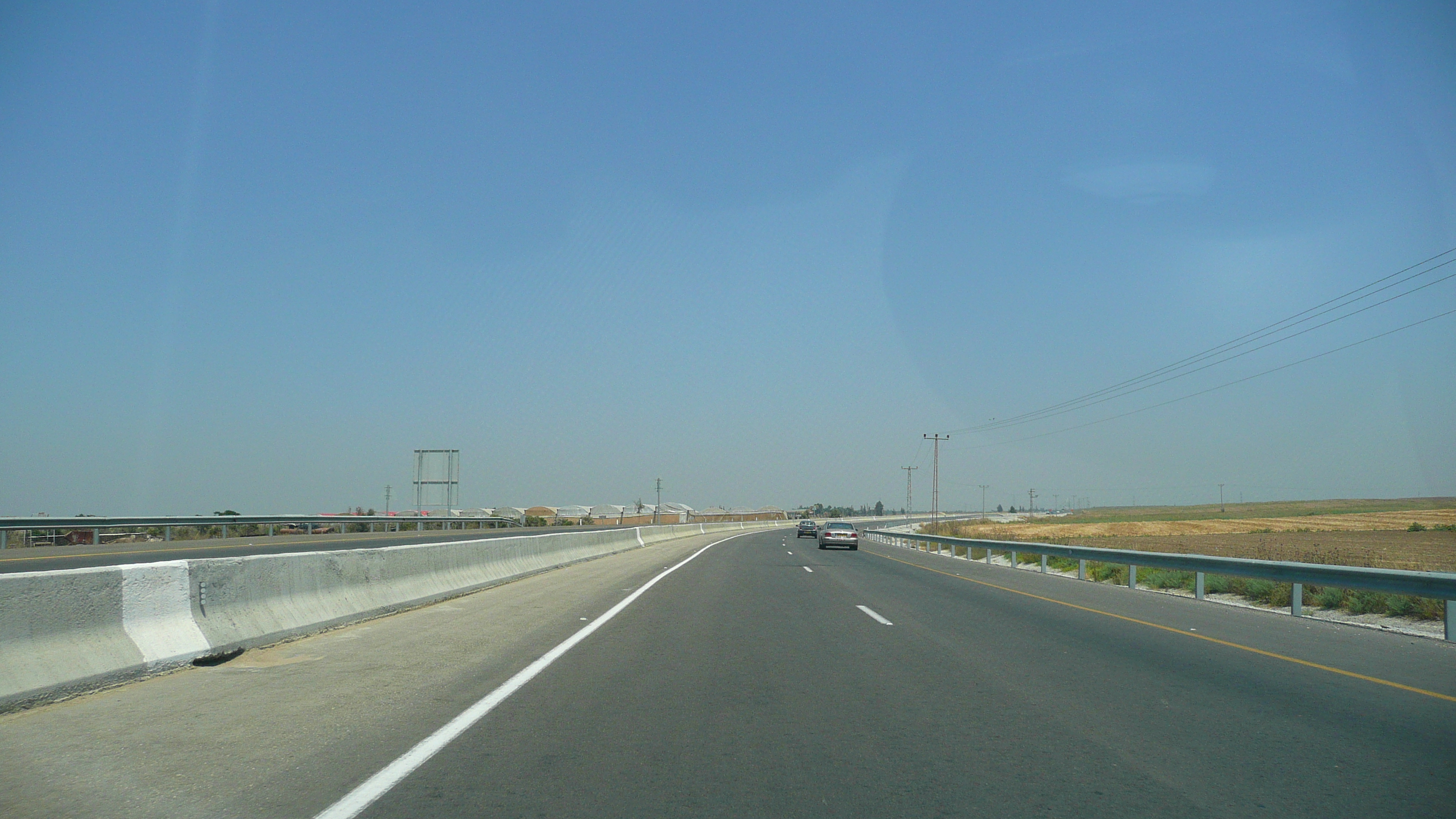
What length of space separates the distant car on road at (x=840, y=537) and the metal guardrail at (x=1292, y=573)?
59.4 ft

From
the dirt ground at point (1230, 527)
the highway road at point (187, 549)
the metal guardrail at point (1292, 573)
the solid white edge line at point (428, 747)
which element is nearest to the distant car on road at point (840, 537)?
the dirt ground at point (1230, 527)

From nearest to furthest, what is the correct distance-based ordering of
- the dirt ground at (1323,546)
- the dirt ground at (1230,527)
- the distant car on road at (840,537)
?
the dirt ground at (1323,546) < the distant car on road at (840,537) < the dirt ground at (1230,527)

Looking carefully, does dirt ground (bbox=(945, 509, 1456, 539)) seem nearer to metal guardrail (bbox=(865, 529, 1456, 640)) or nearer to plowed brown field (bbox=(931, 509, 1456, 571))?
plowed brown field (bbox=(931, 509, 1456, 571))

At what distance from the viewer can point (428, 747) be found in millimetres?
6227

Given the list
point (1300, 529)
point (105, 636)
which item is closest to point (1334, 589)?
point (105, 636)

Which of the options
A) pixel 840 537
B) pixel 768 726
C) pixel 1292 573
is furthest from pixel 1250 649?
pixel 840 537

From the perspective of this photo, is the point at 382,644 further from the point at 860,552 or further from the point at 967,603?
the point at 860,552

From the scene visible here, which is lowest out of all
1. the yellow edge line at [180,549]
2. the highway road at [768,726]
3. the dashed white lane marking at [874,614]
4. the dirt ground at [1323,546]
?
the yellow edge line at [180,549]

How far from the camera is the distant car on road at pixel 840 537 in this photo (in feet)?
151

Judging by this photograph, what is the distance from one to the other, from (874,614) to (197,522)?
35.5 m

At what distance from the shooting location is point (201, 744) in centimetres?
625

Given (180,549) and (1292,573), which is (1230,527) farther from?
(180,549)

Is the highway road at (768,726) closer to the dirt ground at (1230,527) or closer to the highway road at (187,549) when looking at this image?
the highway road at (187,549)

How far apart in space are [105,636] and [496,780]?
15.2 feet
